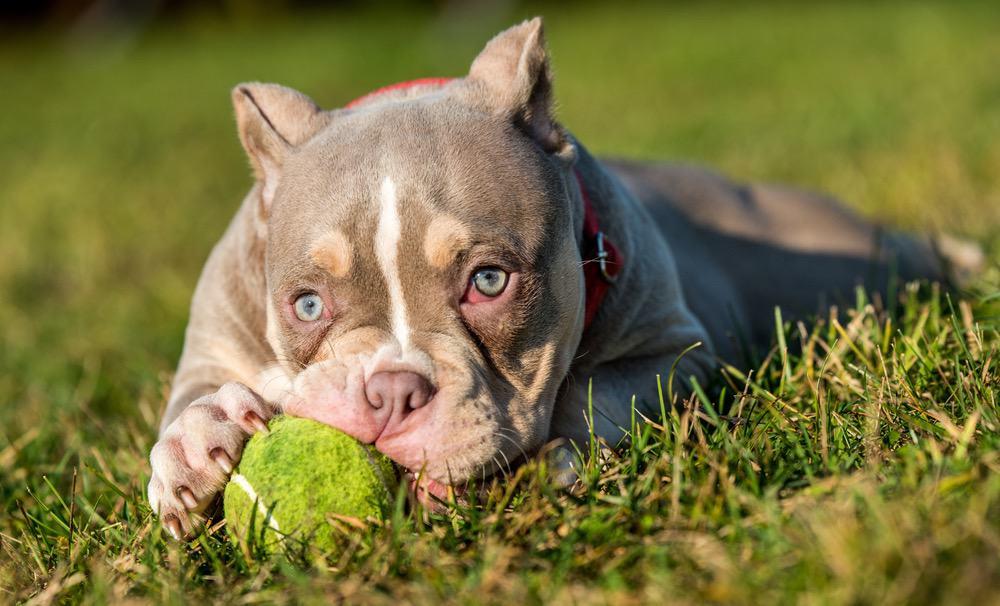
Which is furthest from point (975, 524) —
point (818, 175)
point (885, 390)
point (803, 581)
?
point (818, 175)

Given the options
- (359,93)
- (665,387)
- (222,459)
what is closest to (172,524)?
(222,459)

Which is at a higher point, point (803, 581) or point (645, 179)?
point (645, 179)

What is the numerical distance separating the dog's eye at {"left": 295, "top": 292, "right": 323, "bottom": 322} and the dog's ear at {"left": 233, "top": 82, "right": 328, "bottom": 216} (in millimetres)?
519

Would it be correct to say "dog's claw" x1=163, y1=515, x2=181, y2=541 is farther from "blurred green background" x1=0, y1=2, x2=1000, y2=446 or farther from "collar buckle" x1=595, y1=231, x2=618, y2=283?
"collar buckle" x1=595, y1=231, x2=618, y2=283

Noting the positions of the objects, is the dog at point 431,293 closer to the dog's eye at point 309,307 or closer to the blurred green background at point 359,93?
the dog's eye at point 309,307

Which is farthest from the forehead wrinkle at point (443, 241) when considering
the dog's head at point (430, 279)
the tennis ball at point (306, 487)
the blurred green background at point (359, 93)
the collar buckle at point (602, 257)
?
the blurred green background at point (359, 93)

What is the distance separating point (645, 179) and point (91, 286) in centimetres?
355

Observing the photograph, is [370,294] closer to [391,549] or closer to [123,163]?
[391,549]

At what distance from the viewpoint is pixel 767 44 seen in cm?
1436

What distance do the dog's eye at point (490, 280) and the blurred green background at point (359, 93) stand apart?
1416mm

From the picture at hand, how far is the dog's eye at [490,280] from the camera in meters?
3.05

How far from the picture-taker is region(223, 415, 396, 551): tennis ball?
103 inches

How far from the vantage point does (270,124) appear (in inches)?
138

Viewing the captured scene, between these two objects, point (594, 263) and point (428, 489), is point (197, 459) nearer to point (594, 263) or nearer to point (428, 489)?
point (428, 489)
